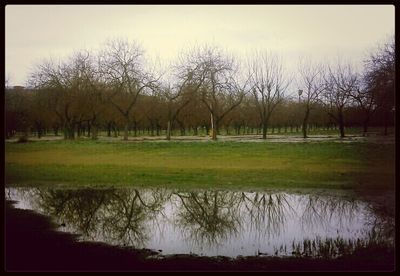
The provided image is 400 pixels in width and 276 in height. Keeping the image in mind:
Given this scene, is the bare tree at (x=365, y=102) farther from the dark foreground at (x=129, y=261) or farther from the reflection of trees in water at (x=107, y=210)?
the dark foreground at (x=129, y=261)

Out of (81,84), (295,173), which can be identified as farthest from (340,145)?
(81,84)

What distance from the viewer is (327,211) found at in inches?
650

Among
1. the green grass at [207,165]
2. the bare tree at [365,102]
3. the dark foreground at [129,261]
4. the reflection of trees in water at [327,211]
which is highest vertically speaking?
the bare tree at [365,102]

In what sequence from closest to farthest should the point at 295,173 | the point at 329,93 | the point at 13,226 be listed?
the point at 13,226 → the point at 295,173 → the point at 329,93

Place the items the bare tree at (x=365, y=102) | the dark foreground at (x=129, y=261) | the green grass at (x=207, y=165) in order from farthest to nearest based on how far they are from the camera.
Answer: the bare tree at (x=365, y=102)
the green grass at (x=207, y=165)
the dark foreground at (x=129, y=261)

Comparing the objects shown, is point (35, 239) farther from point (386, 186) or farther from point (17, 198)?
point (386, 186)

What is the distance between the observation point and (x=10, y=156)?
31969 millimetres

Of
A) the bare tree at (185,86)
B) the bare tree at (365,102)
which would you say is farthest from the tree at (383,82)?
the bare tree at (185,86)

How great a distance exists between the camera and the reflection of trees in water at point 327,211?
15.0 meters

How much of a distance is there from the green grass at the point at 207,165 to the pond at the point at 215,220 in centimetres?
203

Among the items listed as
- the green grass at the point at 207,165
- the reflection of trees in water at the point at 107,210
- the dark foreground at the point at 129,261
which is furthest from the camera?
the green grass at the point at 207,165

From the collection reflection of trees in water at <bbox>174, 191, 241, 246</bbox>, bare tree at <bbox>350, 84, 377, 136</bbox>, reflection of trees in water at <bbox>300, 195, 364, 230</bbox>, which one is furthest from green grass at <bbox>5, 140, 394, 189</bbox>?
bare tree at <bbox>350, 84, 377, 136</bbox>

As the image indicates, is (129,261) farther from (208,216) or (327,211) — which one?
(327,211)

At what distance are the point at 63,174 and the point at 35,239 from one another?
1175 cm
